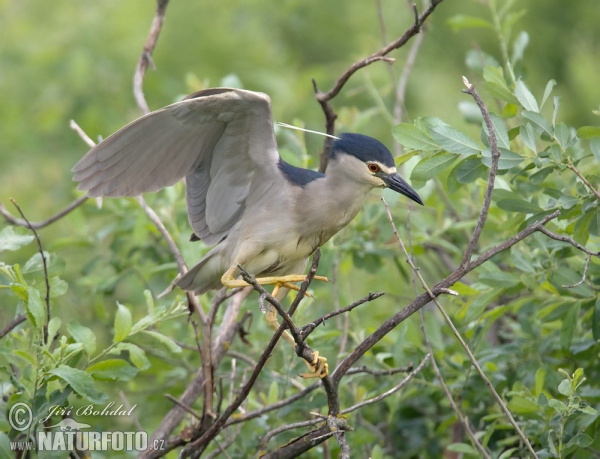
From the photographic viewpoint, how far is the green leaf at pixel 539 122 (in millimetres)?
2500

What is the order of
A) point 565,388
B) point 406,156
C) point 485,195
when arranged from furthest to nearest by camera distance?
point 406,156 → point 565,388 → point 485,195

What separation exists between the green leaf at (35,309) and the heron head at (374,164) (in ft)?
4.16

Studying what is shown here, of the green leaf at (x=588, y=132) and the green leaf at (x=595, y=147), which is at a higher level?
the green leaf at (x=588, y=132)

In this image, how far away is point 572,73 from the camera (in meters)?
7.16

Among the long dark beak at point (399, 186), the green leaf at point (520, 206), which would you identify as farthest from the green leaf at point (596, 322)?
the long dark beak at point (399, 186)

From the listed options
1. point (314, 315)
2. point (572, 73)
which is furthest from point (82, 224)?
point (572, 73)

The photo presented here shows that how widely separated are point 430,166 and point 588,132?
1.73ft

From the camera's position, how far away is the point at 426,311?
3.54 metres

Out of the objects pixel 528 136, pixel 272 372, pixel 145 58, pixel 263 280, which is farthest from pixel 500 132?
pixel 145 58

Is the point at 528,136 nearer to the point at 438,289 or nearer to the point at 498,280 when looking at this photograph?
the point at 498,280

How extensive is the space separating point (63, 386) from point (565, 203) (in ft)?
5.56

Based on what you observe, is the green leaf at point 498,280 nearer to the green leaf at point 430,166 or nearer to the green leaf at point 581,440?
the green leaf at point 430,166

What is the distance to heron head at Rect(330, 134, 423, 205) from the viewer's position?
119 inches

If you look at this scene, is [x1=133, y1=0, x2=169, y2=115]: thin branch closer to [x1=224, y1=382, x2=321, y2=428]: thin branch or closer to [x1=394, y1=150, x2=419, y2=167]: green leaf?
[x1=394, y1=150, x2=419, y2=167]: green leaf
